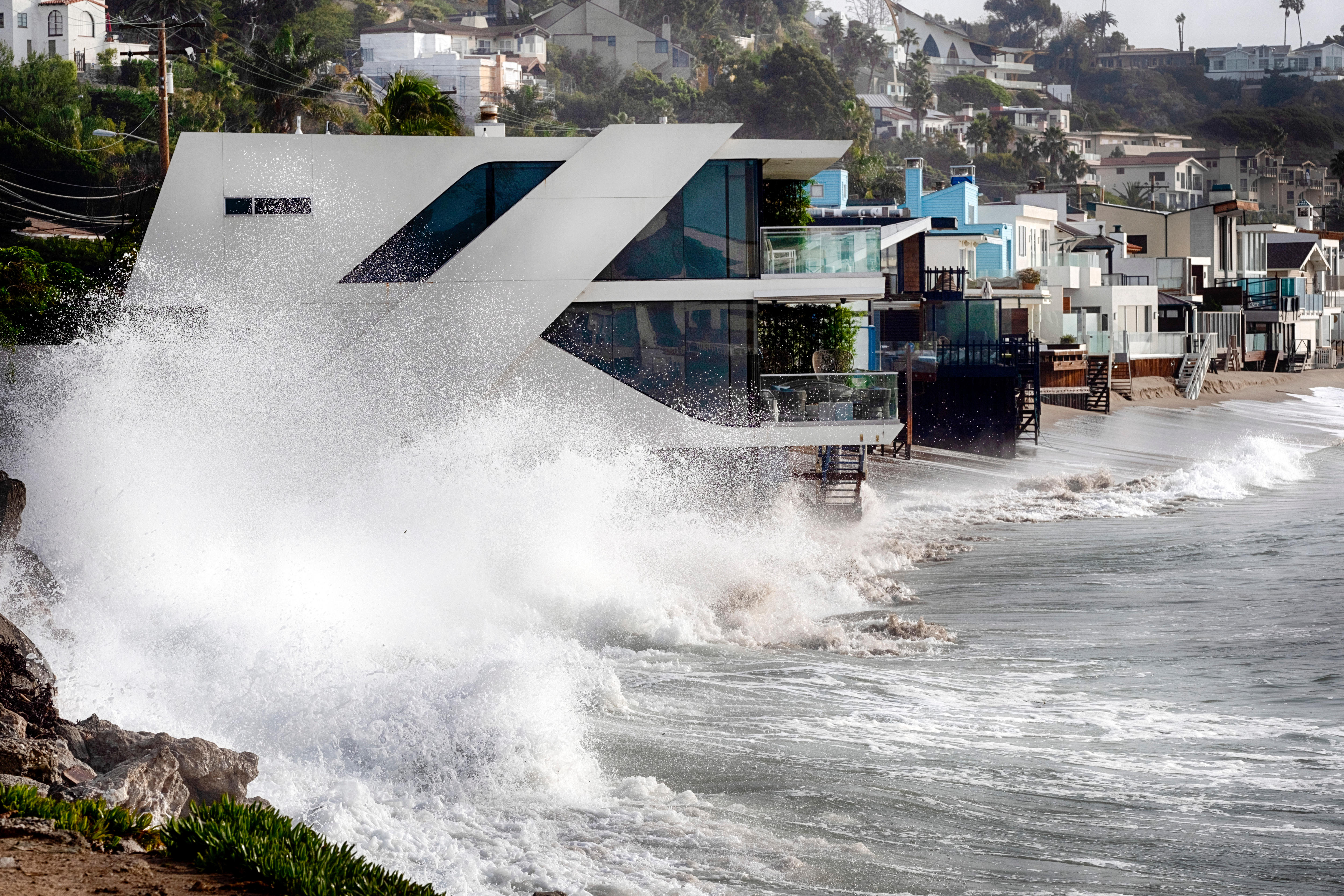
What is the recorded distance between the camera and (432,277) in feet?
78.2

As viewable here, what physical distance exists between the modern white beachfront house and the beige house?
405 ft

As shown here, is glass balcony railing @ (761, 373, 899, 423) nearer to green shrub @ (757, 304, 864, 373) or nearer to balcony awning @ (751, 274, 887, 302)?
balcony awning @ (751, 274, 887, 302)

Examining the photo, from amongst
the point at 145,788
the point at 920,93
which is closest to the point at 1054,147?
the point at 920,93

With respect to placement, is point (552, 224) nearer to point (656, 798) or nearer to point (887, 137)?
point (656, 798)

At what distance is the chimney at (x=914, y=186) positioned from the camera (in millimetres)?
63688

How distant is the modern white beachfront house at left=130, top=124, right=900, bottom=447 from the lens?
77.9 feet

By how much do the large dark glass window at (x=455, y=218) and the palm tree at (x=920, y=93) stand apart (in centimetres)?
15099

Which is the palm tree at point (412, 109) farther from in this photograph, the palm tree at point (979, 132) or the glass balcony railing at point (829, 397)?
the palm tree at point (979, 132)

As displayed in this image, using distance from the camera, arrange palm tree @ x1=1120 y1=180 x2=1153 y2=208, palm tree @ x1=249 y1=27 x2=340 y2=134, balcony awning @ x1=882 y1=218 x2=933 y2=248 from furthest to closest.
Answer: palm tree @ x1=1120 y1=180 x2=1153 y2=208
palm tree @ x1=249 y1=27 x2=340 y2=134
balcony awning @ x1=882 y1=218 x2=933 y2=248

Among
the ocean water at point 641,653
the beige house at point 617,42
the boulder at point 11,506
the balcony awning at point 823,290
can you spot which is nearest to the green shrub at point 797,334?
the balcony awning at point 823,290

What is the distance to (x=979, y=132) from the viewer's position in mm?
151500

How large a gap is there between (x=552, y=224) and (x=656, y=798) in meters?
12.8

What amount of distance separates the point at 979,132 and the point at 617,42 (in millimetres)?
38469

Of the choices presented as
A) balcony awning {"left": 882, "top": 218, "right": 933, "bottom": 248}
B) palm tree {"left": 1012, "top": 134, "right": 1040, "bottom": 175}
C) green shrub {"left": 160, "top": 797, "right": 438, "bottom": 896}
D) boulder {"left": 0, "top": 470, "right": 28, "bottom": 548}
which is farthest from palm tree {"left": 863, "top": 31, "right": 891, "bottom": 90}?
green shrub {"left": 160, "top": 797, "right": 438, "bottom": 896}
